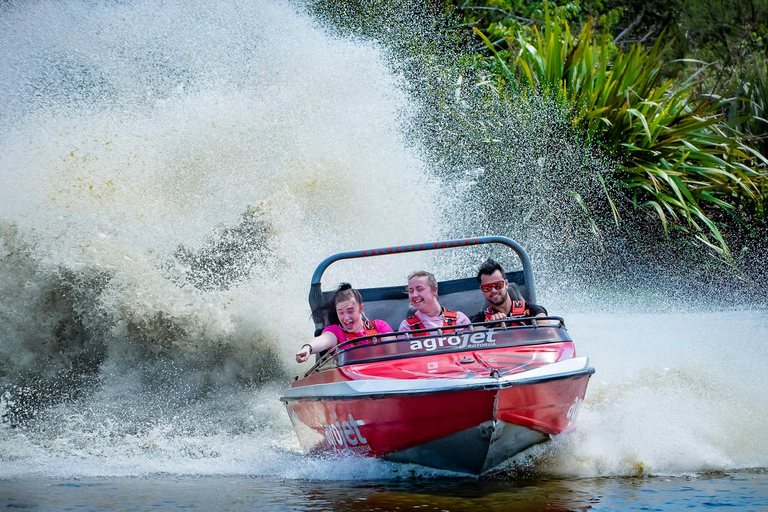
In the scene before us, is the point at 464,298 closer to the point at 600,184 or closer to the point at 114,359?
the point at 114,359

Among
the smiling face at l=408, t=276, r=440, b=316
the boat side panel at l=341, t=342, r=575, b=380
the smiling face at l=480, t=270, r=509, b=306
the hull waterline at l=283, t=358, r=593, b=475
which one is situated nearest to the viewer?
the hull waterline at l=283, t=358, r=593, b=475

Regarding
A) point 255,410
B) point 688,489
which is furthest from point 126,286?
point 688,489

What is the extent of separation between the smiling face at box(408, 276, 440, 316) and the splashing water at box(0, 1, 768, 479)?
46.3 inches

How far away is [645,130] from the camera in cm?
1516

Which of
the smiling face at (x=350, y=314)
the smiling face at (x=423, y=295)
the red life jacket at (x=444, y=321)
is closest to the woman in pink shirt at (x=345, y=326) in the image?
the smiling face at (x=350, y=314)

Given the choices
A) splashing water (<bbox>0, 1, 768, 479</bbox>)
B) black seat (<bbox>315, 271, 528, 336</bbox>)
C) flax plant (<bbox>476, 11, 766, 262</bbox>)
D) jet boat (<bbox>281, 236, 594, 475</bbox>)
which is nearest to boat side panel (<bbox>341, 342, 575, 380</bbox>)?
jet boat (<bbox>281, 236, 594, 475</bbox>)

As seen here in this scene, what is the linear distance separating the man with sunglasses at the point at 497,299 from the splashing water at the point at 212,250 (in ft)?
2.89

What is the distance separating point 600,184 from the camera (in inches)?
592

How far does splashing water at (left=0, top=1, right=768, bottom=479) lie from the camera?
6844 millimetres

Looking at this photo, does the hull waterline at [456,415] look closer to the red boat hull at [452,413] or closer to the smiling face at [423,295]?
the red boat hull at [452,413]

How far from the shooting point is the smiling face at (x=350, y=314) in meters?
6.56

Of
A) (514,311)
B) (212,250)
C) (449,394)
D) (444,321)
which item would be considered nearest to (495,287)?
(514,311)

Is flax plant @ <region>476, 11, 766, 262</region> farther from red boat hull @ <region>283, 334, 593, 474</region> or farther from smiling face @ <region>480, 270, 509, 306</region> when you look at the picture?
red boat hull @ <region>283, 334, 593, 474</region>

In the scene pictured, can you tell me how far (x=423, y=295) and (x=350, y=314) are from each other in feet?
1.71
